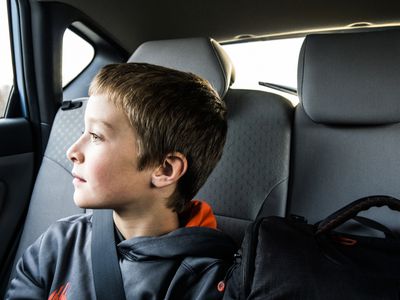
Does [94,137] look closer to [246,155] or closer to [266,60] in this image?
[246,155]

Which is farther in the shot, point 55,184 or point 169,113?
point 55,184

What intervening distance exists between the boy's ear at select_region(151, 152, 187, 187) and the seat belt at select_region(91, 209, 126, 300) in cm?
17

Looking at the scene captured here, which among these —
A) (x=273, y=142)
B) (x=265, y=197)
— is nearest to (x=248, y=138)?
(x=273, y=142)

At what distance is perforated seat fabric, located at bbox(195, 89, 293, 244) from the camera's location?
1.29 meters

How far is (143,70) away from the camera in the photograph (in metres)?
0.94

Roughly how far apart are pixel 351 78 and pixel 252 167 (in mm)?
394

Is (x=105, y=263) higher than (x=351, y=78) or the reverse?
the reverse

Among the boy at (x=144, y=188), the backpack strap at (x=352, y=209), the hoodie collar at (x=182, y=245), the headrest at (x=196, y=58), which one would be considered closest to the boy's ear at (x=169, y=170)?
the boy at (x=144, y=188)

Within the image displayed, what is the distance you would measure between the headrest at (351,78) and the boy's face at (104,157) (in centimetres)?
64

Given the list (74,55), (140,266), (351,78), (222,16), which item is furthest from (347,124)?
(74,55)

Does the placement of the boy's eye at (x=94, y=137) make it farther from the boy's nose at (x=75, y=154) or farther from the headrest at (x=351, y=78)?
the headrest at (x=351, y=78)

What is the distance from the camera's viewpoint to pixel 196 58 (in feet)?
4.54

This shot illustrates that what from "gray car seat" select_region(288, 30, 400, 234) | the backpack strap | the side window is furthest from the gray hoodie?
the side window

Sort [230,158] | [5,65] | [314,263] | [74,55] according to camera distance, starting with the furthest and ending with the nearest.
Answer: [74,55] < [5,65] < [230,158] < [314,263]
